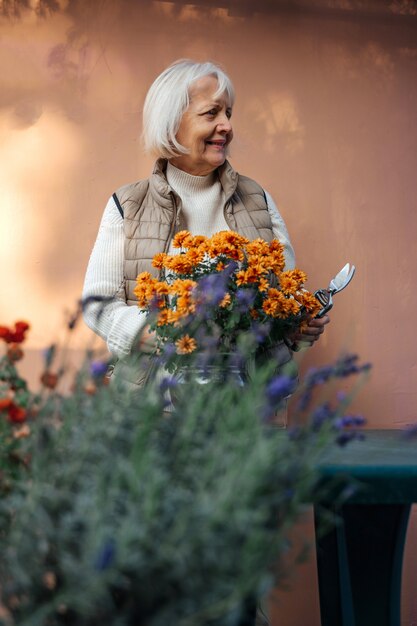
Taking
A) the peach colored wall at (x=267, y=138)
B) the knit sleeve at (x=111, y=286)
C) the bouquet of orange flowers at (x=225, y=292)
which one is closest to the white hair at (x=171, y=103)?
the knit sleeve at (x=111, y=286)

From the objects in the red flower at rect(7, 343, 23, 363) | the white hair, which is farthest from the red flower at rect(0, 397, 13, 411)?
the white hair

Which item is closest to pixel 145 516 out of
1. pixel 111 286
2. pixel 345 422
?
pixel 345 422

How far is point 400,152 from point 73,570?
116 inches

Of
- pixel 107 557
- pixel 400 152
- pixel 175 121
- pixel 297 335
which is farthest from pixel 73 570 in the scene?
pixel 400 152

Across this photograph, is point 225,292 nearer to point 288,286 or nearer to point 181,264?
point 181,264

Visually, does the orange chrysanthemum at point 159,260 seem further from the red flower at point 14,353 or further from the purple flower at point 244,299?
the red flower at point 14,353

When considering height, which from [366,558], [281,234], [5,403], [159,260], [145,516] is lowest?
[366,558]

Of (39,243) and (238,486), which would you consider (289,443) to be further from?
(39,243)

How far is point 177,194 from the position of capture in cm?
279

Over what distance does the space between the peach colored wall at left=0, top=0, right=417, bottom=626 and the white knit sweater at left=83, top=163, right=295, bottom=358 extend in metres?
0.51

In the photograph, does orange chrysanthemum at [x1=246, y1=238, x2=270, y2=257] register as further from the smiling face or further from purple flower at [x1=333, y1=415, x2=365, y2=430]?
purple flower at [x1=333, y1=415, x2=365, y2=430]

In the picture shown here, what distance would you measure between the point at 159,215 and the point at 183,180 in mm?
187

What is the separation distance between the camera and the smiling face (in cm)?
276

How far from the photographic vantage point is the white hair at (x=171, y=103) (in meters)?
2.77
